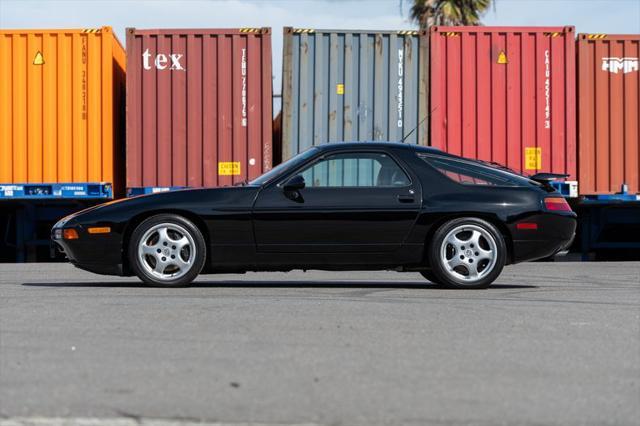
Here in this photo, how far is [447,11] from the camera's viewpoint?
3628cm

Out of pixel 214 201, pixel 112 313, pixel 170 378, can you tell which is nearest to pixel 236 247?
pixel 214 201

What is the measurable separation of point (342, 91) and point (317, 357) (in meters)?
11.5

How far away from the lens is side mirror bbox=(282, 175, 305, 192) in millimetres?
8766

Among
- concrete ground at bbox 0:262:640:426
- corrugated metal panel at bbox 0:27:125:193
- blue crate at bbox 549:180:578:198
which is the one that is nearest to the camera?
concrete ground at bbox 0:262:640:426

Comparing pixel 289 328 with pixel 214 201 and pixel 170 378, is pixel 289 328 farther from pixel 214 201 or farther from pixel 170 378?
pixel 214 201

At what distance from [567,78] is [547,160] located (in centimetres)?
126

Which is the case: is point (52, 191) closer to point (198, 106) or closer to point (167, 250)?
point (198, 106)

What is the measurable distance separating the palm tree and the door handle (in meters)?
28.0

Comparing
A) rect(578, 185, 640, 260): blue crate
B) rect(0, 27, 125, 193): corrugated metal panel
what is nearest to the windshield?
rect(0, 27, 125, 193): corrugated metal panel

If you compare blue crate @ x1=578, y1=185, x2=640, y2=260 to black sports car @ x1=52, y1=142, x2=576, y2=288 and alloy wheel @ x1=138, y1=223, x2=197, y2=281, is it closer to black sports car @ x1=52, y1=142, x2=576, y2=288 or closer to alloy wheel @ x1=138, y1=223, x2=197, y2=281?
black sports car @ x1=52, y1=142, x2=576, y2=288

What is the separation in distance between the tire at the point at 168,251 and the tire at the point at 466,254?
184cm

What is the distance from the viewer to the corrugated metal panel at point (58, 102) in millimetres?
16234

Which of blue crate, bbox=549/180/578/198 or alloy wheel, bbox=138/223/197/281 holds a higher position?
blue crate, bbox=549/180/578/198

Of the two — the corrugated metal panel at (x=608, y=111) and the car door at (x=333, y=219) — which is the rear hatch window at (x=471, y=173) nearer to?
the car door at (x=333, y=219)
